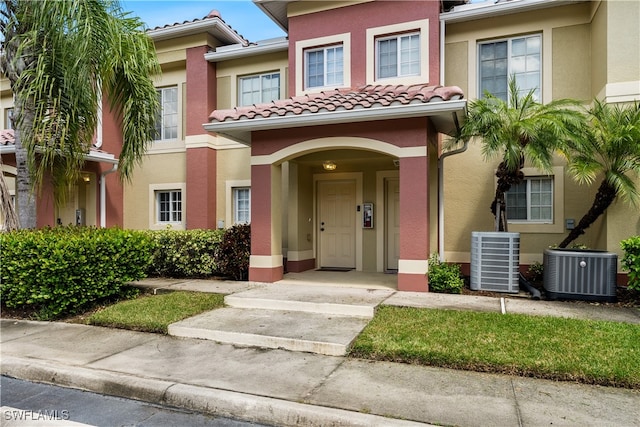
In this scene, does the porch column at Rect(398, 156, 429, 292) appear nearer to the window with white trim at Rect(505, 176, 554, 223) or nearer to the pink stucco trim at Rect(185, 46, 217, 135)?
the window with white trim at Rect(505, 176, 554, 223)

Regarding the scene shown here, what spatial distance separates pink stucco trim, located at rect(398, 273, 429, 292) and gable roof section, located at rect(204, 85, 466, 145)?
3089 mm

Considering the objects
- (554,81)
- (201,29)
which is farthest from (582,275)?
(201,29)

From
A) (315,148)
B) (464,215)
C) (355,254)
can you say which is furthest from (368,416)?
(355,254)

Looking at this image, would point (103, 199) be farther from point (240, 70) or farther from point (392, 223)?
point (392, 223)

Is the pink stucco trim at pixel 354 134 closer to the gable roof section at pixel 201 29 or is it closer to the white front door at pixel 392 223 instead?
the white front door at pixel 392 223

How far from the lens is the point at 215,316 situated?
6930 millimetres

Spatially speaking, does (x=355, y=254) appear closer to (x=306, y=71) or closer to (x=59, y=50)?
(x=306, y=71)

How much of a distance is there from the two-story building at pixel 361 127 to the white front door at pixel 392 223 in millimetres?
38

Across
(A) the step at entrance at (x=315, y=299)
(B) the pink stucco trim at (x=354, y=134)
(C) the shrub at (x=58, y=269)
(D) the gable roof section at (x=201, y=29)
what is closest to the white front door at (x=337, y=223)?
(B) the pink stucco trim at (x=354, y=134)

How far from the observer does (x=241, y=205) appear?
12.6 meters

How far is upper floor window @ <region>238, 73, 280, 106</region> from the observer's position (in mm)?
12266

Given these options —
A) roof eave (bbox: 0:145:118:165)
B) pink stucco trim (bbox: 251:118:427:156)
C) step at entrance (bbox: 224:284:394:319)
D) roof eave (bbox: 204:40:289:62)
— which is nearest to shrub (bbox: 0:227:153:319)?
step at entrance (bbox: 224:284:394:319)

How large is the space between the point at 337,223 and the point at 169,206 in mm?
5462

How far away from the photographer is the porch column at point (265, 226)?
9.41 metres
